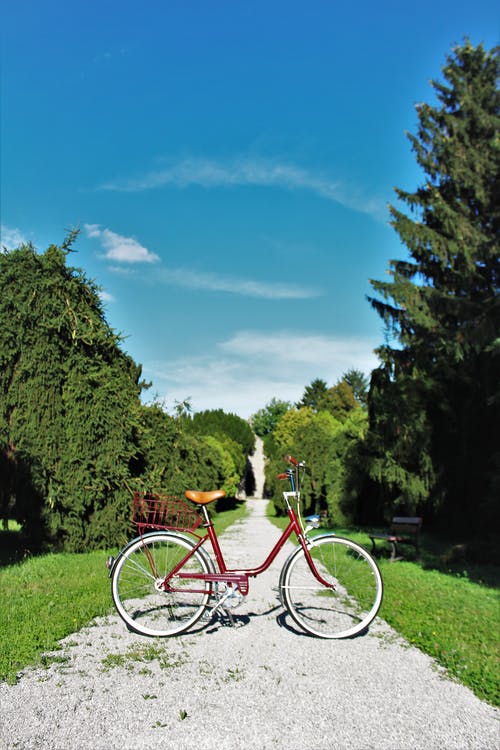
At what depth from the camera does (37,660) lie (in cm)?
355

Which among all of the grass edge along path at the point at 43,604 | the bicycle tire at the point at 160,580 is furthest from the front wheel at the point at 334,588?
the grass edge along path at the point at 43,604

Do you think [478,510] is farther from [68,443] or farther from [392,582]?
[68,443]

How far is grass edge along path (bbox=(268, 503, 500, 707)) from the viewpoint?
12.1 ft

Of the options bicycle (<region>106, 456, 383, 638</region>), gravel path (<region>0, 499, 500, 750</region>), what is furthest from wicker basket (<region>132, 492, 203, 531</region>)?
gravel path (<region>0, 499, 500, 750</region>)

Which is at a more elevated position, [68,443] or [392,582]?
[68,443]

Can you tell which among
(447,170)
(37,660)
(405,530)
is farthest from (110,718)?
(447,170)

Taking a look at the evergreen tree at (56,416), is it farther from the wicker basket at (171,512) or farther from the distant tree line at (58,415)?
Result: the wicker basket at (171,512)

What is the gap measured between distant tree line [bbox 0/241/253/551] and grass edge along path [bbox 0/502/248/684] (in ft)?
3.01

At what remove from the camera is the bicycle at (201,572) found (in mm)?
4301

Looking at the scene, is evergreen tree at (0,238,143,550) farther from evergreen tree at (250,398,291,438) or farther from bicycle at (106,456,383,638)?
evergreen tree at (250,398,291,438)

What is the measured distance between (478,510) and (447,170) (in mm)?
11039

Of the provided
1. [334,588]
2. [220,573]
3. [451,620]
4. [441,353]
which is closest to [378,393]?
[441,353]

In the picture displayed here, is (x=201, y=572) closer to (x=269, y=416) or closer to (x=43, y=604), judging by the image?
(x=43, y=604)

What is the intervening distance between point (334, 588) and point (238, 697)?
1614 millimetres
